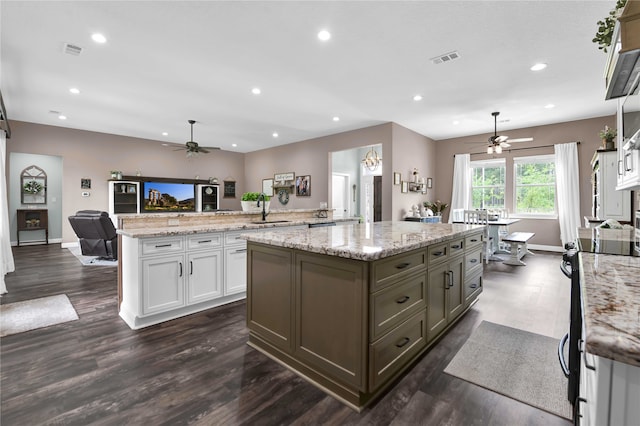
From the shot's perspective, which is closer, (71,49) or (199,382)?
(199,382)

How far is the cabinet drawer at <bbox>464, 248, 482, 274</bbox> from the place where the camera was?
2.84m

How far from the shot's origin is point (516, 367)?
6.81ft

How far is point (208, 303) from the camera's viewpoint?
3.20 metres

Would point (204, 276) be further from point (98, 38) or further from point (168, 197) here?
point (168, 197)

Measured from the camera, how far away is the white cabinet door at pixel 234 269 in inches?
130

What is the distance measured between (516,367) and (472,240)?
122 cm

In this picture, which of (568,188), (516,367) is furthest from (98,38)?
(568,188)

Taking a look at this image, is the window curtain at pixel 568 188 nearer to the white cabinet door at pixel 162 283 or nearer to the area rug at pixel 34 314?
the white cabinet door at pixel 162 283

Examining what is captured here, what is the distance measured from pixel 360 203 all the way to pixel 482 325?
737 cm

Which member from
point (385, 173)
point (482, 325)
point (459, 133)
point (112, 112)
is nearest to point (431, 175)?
point (459, 133)

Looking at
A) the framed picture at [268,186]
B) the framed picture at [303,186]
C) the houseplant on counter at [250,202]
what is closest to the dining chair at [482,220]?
the houseplant on counter at [250,202]

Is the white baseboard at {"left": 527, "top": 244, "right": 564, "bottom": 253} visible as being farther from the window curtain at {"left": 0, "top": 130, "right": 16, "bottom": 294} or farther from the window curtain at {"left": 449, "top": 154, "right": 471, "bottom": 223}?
the window curtain at {"left": 0, "top": 130, "right": 16, "bottom": 294}

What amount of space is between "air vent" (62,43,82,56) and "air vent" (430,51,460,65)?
4080mm

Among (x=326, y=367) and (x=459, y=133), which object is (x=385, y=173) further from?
(x=326, y=367)
